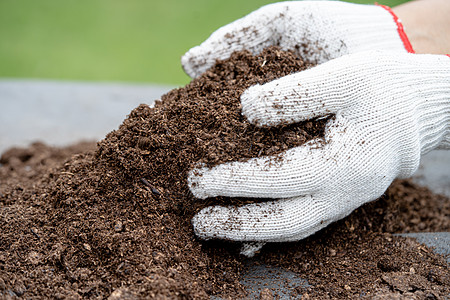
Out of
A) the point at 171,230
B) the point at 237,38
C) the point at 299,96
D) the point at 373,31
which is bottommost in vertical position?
the point at 171,230

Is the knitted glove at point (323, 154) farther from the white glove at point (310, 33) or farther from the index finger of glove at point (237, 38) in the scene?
the index finger of glove at point (237, 38)

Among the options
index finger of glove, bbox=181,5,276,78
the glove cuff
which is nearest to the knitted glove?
the glove cuff

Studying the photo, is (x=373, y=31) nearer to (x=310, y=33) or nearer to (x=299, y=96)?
(x=310, y=33)

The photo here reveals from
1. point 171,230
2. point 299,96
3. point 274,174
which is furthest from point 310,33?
point 171,230

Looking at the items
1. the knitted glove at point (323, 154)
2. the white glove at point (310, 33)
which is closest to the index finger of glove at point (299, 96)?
the knitted glove at point (323, 154)

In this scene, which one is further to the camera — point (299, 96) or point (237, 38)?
point (237, 38)

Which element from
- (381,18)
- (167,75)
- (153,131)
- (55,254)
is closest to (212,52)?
(153,131)

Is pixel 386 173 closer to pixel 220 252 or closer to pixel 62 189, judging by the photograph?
pixel 220 252

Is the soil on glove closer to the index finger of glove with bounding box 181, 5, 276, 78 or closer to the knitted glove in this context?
the knitted glove
